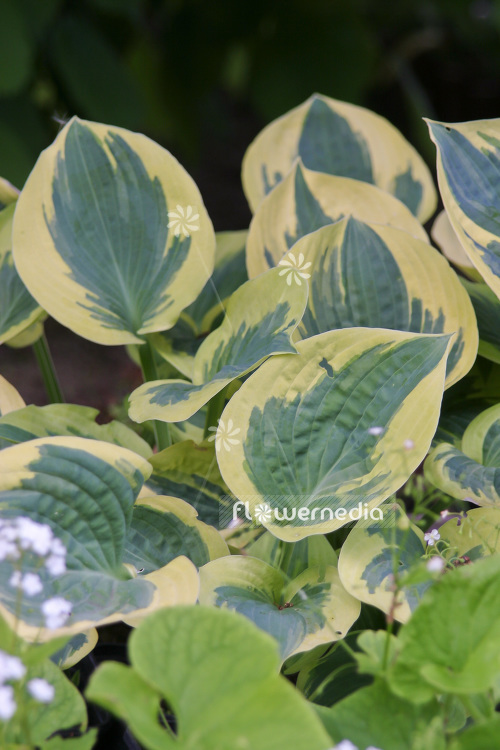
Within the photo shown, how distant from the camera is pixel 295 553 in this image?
57 cm

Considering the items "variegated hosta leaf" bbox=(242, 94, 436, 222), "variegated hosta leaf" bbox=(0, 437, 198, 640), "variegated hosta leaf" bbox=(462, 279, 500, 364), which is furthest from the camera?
"variegated hosta leaf" bbox=(242, 94, 436, 222)

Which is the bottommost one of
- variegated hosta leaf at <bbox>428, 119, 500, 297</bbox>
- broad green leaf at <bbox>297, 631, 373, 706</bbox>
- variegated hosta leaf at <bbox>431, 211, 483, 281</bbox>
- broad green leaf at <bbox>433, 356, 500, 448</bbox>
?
broad green leaf at <bbox>297, 631, 373, 706</bbox>

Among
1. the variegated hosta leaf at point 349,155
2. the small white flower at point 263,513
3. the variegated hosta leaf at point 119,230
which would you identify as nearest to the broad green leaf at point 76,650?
the small white flower at point 263,513

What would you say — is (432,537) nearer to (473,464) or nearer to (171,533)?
(473,464)

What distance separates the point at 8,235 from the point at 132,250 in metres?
0.15

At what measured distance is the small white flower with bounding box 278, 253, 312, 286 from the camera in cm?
56

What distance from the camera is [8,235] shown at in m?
0.69

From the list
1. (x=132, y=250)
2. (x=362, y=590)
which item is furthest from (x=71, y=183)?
(x=362, y=590)

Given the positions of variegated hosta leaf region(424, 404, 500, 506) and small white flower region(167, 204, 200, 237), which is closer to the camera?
variegated hosta leaf region(424, 404, 500, 506)

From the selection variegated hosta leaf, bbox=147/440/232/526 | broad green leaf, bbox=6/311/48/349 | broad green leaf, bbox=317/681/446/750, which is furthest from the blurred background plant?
broad green leaf, bbox=317/681/446/750

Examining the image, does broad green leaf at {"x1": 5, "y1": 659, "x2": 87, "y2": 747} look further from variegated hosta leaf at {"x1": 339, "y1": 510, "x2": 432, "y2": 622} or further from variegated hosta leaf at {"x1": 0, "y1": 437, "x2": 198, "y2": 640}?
variegated hosta leaf at {"x1": 339, "y1": 510, "x2": 432, "y2": 622}

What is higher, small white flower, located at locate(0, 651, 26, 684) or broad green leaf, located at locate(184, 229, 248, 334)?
small white flower, located at locate(0, 651, 26, 684)

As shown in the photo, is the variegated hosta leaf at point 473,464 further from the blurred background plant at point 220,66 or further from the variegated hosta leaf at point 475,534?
the blurred background plant at point 220,66

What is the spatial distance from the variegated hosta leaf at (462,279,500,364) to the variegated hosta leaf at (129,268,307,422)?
201mm
